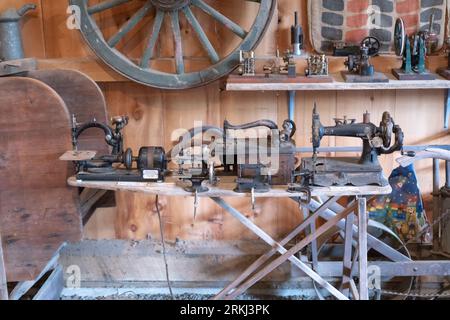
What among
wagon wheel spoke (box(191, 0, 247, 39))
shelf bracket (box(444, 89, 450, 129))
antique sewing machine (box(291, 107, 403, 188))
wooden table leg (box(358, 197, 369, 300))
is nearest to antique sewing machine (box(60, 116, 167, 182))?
antique sewing machine (box(291, 107, 403, 188))

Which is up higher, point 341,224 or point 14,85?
point 14,85

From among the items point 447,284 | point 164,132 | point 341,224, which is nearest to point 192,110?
point 164,132

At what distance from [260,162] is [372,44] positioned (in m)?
0.78

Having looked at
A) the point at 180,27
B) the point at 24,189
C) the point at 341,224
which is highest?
the point at 180,27

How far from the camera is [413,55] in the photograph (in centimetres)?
263

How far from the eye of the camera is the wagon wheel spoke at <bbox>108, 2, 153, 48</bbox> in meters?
2.71

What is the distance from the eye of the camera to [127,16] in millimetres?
2836

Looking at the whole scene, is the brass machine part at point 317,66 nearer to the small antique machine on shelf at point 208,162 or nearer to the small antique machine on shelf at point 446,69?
the small antique machine on shelf at point 208,162

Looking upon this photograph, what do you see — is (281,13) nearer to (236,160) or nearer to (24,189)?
(236,160)

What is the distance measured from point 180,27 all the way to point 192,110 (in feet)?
1.25

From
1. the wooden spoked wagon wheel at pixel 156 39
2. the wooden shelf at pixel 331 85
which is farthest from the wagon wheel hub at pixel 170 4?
the wooden shelf at pixel 331 85

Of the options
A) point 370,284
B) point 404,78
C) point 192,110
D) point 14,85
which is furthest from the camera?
point 192,110

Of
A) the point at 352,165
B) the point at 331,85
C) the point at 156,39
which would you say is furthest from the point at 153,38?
the point at 352,165

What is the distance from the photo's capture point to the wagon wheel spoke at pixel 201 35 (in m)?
2.70
